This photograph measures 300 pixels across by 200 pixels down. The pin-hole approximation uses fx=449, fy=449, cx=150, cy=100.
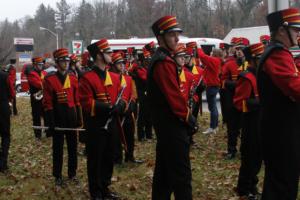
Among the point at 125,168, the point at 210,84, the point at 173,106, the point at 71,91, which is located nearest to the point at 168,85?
the point at 173,106

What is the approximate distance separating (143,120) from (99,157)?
509cm

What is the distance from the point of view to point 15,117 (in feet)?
62.7

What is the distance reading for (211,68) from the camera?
12.3 metres

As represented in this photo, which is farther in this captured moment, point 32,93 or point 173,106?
point 32,93

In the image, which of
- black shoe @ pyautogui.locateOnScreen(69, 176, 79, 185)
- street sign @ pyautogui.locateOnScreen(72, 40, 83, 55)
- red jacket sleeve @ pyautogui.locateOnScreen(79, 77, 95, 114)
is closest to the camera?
red jacket sleeve @ pyautogui.locateOnScreen(79, 77, 95, 114)

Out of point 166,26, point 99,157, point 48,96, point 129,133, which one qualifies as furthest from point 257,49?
point 129,133

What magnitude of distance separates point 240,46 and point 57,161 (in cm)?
450

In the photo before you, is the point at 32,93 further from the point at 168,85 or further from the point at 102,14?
the point at 102,14

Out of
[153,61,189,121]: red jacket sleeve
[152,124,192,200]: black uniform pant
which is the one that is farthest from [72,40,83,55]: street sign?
[153,61,189,121]: red jacket sleeve

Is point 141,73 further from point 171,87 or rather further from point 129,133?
point 171,87

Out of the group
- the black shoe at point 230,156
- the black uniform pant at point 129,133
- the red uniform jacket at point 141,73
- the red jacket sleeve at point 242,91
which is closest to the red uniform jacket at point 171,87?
the red jacket sleeve at point 242,91

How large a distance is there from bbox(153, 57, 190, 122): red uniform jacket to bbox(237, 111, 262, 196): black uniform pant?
6.56 feet

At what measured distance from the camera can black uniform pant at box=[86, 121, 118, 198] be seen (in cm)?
668

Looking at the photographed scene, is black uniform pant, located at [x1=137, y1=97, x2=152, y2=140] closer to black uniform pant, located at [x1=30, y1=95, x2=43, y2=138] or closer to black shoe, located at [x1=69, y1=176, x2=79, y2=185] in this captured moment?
black uniform pant, located at [x1=30, y1=95, x2=43, y2=138]
